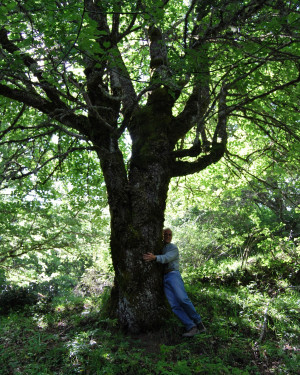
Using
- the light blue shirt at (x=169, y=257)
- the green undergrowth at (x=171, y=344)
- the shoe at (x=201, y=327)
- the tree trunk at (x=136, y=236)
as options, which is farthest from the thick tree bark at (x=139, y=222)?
the shoe at (x=201, y=327)

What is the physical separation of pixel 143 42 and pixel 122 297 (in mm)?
7026

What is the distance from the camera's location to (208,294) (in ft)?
20.2

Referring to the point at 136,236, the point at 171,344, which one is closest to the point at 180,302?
the point at 171,344

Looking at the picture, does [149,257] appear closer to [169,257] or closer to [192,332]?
[169,257]

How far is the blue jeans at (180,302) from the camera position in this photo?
168 inches

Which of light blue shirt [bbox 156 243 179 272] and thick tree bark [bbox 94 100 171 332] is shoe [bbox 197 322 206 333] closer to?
thick tree bark [bbox 94 100 171 332]

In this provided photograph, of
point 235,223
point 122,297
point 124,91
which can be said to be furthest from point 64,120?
point 235,223

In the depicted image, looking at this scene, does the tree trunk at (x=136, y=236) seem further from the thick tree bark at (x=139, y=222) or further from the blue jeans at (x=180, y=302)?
the blue jeans at (x=180, y=302)

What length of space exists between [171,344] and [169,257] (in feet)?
4.10

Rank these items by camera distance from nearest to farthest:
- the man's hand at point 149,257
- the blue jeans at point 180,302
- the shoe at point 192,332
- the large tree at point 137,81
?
the large tree at point 137,81
the shoe at point 192,332
the blue jeans at point 180,302
the man's hand at point 149,257

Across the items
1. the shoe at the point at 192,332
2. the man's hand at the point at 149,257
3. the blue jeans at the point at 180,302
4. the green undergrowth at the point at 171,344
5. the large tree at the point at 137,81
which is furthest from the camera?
the man's hand at the point at 149,257

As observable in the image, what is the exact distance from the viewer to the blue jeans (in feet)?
14.0

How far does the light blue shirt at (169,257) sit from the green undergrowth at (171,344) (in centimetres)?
78

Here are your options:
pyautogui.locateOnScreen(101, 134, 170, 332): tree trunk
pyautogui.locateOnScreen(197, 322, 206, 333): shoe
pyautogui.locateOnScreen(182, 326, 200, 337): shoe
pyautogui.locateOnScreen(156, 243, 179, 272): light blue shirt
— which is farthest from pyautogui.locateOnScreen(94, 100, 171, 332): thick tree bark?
pyautogui.locateOnScreen(197, 322, 206, 333): shoe
